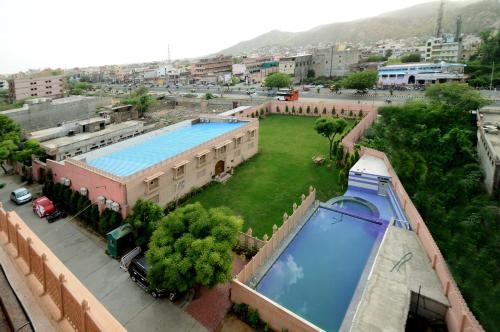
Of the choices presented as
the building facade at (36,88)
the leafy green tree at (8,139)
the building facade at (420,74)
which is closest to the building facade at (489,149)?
the leafy green tree at (8,139)

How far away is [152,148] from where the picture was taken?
68.2ft

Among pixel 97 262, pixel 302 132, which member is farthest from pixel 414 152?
pixel 97 262

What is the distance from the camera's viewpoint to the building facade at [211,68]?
10231 cm

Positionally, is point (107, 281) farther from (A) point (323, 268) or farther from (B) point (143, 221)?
(A) point (323, 268)

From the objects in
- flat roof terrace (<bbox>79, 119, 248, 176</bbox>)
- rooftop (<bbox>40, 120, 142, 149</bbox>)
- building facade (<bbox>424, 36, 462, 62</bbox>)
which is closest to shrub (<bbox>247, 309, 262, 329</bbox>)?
flat roof terrace (<bbox>79, 119, 248, 176</bbox>)

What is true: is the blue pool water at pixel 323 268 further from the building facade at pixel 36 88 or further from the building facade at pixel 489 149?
the building facade at pixel 36 88

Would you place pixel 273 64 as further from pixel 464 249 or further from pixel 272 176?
pixel 464 249

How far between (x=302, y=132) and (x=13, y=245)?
29.8 meters

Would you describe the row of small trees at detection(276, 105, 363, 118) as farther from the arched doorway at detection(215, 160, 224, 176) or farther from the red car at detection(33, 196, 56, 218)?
the red car at detection(33, 196, 56, 218)

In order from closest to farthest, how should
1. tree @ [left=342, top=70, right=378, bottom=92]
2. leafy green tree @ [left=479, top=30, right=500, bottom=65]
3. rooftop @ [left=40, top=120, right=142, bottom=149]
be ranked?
rooftop @ [left=40, top=120, right=142, bottom=149] → tree @ [left=342, top=70, right=378, bottom=92] → leafy green tree @ [left=479, top=30, right=500, bottom=65]

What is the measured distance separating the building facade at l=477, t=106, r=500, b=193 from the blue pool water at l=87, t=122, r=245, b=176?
54.0 ft

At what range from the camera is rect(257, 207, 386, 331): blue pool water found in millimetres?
11336

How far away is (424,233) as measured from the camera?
43.3 feet

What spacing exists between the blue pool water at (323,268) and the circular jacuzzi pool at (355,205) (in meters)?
1.08
